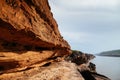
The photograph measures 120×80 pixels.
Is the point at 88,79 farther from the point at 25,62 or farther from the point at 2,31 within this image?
the point at 2,31

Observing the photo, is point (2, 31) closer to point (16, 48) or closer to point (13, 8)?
point (13, 8)

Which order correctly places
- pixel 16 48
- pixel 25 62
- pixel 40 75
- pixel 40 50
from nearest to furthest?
1. pixel 16 48
2. pixel 25 62
3. pixel 40 75
4. pixel 40 50

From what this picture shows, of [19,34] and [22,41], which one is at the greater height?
[19,34]

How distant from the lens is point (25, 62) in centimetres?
1091

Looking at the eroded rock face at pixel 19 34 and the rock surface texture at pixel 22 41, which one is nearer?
the eroded rock face at pixel 19 34

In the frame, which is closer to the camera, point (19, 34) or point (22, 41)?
point (19, 34)

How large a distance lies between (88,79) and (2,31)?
1267 cm

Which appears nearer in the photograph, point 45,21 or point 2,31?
point 2,31

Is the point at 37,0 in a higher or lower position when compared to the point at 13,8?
higher

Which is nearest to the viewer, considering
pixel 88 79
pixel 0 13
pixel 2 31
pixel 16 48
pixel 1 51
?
pixel 0 13

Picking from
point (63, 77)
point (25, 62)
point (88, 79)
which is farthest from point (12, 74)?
point (88, 79)

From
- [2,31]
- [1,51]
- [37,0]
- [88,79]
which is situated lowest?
[88,79]

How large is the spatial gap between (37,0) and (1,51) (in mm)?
4076

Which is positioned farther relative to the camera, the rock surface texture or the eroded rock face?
the rock surface texture
